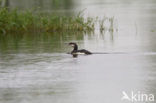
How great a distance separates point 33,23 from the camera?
28.6m

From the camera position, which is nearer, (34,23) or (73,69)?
(73,69)

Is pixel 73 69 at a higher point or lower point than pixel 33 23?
lower

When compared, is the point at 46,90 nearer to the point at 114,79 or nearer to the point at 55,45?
the point at 114,79

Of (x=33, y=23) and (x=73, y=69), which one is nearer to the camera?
(x=73, y=69)

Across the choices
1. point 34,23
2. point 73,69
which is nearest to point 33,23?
point 34,23

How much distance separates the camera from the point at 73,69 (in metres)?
17.4

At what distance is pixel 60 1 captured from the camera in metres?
67.1

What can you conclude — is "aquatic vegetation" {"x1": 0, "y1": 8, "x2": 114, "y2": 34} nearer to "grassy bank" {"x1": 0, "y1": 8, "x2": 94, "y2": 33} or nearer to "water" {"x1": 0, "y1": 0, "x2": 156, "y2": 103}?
"grassy bank" {"x1": 0, "y1": 8, "x2": 94, "y2": 33}

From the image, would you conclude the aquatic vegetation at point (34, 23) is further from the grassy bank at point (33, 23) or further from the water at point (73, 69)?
the water at point (73, 69)

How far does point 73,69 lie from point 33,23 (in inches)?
457

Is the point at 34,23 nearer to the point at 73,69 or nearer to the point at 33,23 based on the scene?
the point at 33,23

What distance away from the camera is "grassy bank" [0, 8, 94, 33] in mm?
27969

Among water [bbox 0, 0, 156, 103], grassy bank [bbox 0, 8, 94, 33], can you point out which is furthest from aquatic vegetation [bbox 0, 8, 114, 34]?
water [bbox 0, 0, 156, 103]

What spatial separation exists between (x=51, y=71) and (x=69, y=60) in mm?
2480
